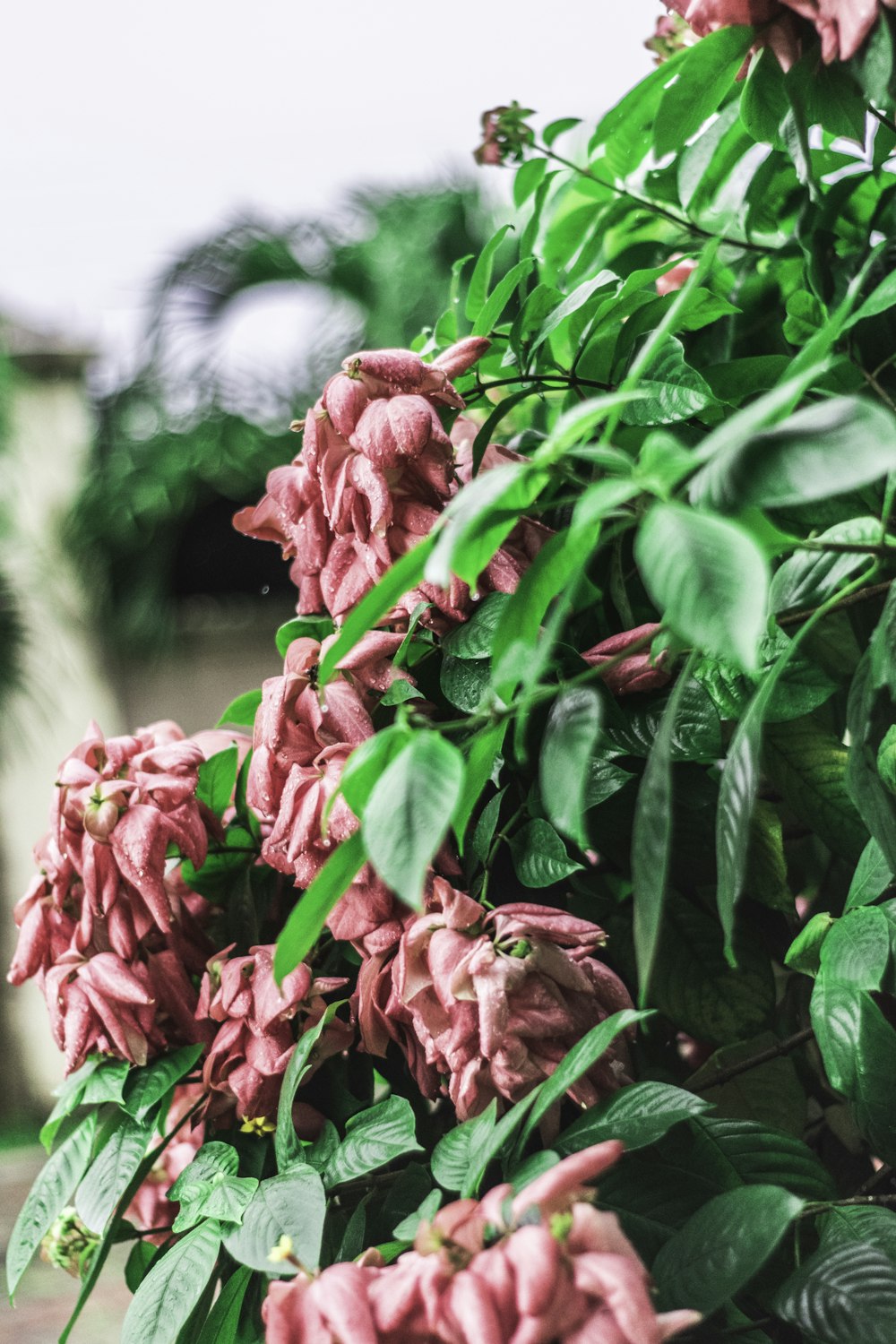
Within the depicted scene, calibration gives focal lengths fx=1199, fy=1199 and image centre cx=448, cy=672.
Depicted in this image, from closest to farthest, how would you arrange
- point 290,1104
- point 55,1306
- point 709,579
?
point 709,579 < point 290,1104 < point 55,1306

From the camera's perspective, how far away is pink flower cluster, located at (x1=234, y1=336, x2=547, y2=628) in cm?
24

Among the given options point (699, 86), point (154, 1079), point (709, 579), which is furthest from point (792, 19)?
point (154, 1079)

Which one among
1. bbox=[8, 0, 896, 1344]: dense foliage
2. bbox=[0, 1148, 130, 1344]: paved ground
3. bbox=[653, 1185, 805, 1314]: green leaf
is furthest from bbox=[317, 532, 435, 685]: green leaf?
bbox=[0, 1148, 130, 1344]: paved ground

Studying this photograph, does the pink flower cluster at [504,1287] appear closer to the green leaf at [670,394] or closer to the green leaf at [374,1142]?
the green leaf at [374,1142]

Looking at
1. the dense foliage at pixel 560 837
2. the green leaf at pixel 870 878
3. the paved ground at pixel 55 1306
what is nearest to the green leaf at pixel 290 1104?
the dense foliage at pixel 560 837

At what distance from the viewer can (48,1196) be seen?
0.27 meters

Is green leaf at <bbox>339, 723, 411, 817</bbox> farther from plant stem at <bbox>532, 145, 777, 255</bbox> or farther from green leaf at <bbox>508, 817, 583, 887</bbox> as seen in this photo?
plant stem at <bbox>532, 145, 777, 255</bbox>

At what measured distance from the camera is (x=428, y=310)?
1.64 meters

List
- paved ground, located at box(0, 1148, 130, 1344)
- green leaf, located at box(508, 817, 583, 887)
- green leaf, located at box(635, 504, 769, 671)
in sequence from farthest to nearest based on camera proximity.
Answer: paved ground, located at box(0, 1148, 130, 1344), green leaf, located at box(508, 817, 583, 887), green leaf, located at box(635, 504, 769, 671)

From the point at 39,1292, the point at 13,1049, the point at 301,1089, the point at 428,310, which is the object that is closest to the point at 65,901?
the point at 301,1089

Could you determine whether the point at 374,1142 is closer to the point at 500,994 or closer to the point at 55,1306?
the point at 500,994

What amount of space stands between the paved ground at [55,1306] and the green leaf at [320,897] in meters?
0.95

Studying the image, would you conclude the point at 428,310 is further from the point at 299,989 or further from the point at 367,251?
the point at 299,989

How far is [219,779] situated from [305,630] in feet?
0.17
